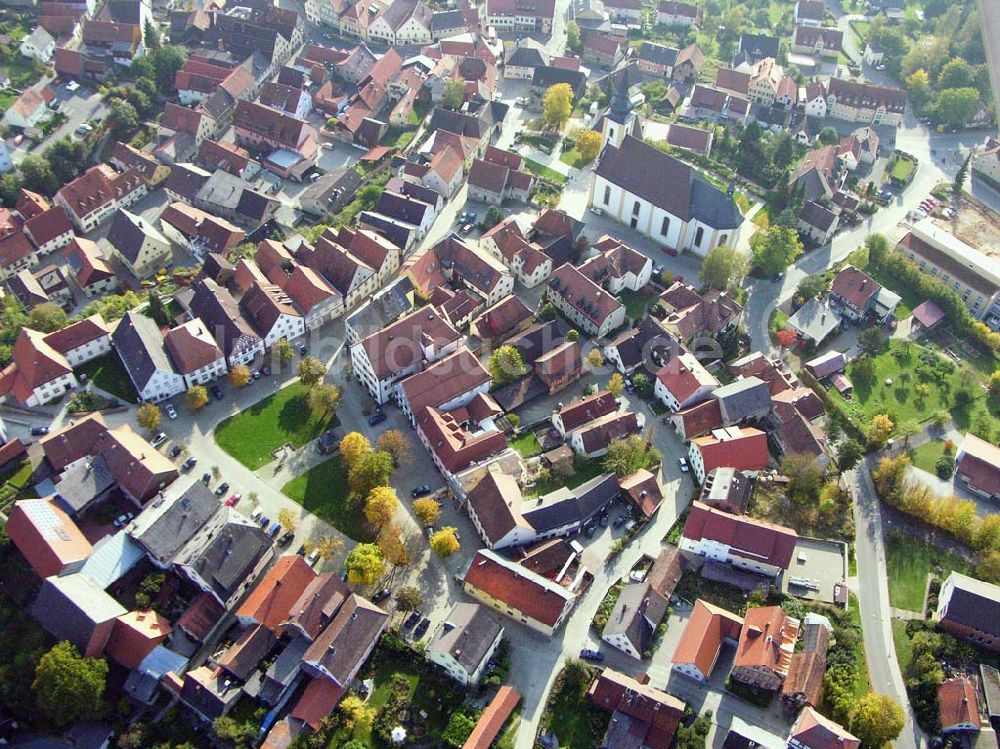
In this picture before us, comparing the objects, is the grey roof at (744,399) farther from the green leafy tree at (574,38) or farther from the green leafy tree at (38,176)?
the green leafy tree at (38,176)

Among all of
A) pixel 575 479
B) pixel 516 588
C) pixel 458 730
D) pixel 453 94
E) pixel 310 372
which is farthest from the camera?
pixel 453 94

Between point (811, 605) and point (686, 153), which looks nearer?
point (811, 605)

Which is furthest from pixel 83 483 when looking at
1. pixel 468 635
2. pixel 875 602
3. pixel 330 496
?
pixel 875 602

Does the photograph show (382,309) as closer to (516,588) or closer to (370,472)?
(370,472)

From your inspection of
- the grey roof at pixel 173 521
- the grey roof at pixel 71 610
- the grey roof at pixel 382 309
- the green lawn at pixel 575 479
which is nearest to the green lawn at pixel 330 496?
the grey roof at pixel 173 521

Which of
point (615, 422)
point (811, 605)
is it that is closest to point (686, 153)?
point (615, 422)

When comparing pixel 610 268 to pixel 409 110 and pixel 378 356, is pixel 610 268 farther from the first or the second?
pixel 409 110
